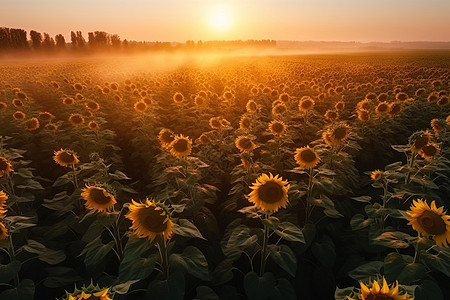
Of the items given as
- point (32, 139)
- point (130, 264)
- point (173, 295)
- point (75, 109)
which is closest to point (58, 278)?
point (130, 264)

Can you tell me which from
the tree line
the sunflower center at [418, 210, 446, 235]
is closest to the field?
the sunflower center at [418, 210, 446, 235]

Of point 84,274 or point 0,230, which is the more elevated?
point 0,230

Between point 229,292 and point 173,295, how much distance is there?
3.71 feet

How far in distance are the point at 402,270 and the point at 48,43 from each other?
141736mm

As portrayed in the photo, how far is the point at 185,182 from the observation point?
4.37 m

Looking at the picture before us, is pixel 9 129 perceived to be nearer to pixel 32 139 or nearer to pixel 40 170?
pixel 32 139

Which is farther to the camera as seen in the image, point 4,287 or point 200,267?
point 4,287

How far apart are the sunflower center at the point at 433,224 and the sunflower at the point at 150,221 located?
88.8 inches

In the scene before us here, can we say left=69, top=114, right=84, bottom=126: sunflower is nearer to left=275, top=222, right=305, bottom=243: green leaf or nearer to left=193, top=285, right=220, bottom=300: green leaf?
left=193, top=285, right=220, bottom=300: green leaf

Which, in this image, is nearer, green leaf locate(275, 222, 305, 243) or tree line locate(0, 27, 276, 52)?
green leaf locate(275, 222, 305, 243)

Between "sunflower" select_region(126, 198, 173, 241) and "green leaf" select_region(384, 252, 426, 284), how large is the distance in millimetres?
1961

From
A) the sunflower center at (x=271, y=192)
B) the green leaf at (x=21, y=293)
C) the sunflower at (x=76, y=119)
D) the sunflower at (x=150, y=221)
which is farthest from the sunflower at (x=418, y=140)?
the sunflower at (x=76, y=119)

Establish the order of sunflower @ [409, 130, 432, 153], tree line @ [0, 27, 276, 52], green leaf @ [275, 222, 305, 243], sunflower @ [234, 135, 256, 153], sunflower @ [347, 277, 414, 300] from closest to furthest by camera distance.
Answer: sunflower @ [347, 277, 414, 300]
green leaf @ [275, 222, 305, 243]
sunflower @ [409, 130, 432, 153]
sunflower @ [234, 135, 256, 153]
tree line @ [0, 27, 276, 52]

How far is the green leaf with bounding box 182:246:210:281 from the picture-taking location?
2.82 m
